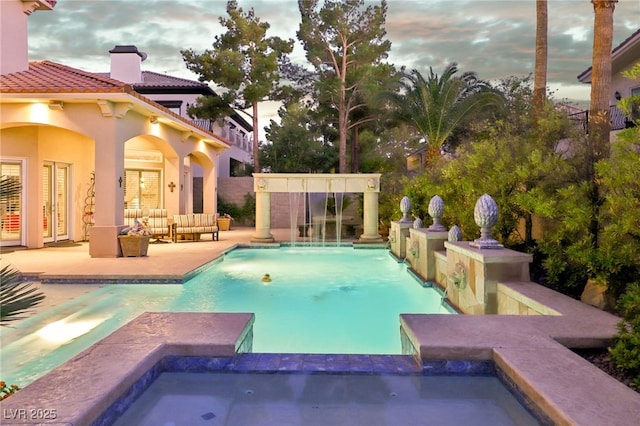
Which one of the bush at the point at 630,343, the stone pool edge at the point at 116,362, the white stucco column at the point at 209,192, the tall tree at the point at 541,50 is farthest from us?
the white stucco column at the point at 209,192

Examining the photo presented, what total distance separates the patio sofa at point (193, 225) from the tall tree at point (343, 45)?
1119 centimetres

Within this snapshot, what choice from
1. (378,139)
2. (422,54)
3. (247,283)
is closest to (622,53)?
(422,54)

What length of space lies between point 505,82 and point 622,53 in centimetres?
763

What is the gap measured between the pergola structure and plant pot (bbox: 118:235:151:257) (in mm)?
4837

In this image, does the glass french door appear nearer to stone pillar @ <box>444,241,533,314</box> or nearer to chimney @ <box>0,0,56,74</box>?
chimney @ <box>0,0,56,74</box>

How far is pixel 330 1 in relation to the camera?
28.1m

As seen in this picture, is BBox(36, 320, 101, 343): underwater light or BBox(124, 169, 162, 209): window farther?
BBox(124, 169, 162, 209): window

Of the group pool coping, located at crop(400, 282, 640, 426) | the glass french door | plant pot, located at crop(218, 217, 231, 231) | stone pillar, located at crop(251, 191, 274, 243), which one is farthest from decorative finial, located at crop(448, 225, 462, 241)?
plant pot, located at crop(218, 217, 231, 231)

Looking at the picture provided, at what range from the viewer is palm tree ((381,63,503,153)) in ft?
58.4

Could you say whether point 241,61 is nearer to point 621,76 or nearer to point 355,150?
point 355,150

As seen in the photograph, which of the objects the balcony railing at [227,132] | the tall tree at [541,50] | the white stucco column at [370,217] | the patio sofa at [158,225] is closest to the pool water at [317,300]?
the white stucco column at [370,217]

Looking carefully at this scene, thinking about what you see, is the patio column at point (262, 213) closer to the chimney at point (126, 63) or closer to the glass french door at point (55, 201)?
the glass french door at point (55, 201)

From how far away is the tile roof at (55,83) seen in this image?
11609mm

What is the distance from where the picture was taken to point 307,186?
16906 mm
